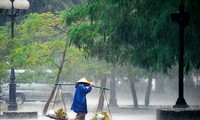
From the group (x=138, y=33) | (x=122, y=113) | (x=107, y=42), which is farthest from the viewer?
(x=122, y=113)

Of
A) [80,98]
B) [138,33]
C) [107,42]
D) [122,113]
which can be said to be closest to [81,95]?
[80,98]

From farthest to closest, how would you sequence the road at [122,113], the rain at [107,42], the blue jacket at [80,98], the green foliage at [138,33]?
the road at [122,113] → the green foliage at [138,33] → the rain at [107,42] → the blue jacket at [80,98]

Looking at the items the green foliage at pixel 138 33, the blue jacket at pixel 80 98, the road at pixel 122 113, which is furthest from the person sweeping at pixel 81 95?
the road at pixel 122 113

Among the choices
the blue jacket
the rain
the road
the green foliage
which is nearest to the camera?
the blue jacket

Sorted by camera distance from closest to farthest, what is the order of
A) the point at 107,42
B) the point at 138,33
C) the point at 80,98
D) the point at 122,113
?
the point at 80,98 < the point at 138,33 < the point at 107,42 < the point at 122,113

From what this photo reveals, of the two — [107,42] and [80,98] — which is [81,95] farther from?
[107,42]

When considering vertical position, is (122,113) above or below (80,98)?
below

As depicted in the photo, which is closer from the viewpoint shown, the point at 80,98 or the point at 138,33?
the point at 80,98

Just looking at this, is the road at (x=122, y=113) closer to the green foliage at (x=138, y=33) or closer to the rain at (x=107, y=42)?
the rain at (x=107, y=42)

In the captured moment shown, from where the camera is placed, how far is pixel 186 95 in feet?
161

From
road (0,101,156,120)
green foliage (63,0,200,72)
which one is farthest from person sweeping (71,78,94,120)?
road (0,101,156,120)

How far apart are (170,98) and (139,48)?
3043cm

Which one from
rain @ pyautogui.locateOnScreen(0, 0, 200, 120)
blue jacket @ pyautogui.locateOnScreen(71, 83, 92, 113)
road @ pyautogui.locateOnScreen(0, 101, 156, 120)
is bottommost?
road @ pyautogui.locateOnScreen(0, 101, 156, 120)

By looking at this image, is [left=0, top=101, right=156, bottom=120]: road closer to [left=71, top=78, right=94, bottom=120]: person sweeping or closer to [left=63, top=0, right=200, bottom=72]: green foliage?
[left=63, top=0, right=200, bottom=72]: green foliage
